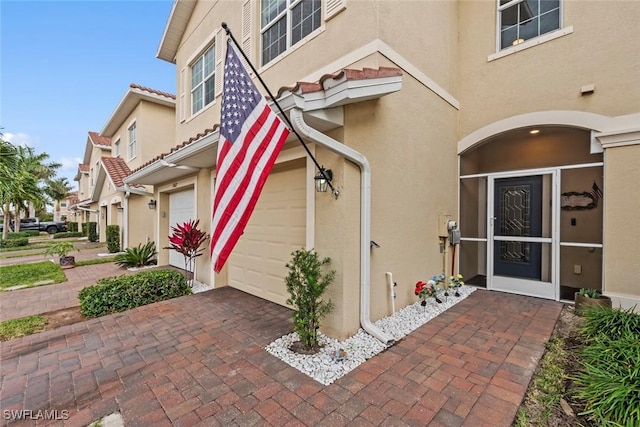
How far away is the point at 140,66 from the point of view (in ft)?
46.4

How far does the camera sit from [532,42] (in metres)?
5.98

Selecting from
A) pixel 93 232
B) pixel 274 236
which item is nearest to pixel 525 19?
pixel 274 236

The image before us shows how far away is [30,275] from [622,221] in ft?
52.6

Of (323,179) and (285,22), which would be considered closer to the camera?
(323,179)

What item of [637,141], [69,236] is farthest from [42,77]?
[69,236]

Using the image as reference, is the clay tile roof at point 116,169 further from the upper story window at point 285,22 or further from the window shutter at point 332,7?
the window shutter at point 332,7

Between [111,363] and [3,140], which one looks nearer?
[111,363]

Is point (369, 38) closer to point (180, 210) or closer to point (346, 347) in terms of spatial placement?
point (346, 347)

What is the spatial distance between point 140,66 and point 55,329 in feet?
47.3

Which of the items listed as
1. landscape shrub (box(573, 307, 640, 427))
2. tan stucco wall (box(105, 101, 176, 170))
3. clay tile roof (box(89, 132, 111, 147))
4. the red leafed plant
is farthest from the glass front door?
clay tile roof (box(89, 132, 111, 147))

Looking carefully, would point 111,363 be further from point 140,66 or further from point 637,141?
point 140,66

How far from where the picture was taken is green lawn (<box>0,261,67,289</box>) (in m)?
8.19

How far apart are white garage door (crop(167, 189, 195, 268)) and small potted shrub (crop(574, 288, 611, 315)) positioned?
9.54 m

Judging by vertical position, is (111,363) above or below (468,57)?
below
